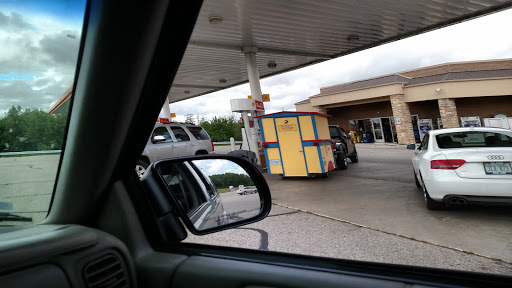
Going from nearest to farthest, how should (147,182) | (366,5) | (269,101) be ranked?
(147,182) → (366,5) → (269,101)

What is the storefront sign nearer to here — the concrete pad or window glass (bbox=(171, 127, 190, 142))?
the concrete pad

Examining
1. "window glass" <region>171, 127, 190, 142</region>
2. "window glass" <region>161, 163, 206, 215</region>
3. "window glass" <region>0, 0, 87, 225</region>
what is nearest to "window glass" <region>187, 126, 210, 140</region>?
"window glass" <region>171, 127, 190, 142</region>

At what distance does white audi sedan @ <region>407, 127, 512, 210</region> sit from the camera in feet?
12.4

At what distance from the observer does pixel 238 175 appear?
1.57m

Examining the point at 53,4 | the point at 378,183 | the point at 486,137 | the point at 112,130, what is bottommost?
the point at 378,183

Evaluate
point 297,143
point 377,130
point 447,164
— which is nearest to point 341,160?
point 297,143

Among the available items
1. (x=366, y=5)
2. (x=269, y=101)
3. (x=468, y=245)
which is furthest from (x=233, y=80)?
(x=468, y=245)

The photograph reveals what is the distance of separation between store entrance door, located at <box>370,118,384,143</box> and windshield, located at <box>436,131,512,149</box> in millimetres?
22929

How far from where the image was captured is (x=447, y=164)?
4340 mm

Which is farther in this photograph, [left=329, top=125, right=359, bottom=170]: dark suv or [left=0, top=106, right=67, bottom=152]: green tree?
[left=329, top=125, right=359, bottom=170]: dark suv

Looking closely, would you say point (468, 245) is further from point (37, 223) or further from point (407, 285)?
point (37, 223)

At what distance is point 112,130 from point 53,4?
0.47 metres

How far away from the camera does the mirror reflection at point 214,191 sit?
1.51m

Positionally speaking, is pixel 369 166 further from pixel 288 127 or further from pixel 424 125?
pixel 424 125
